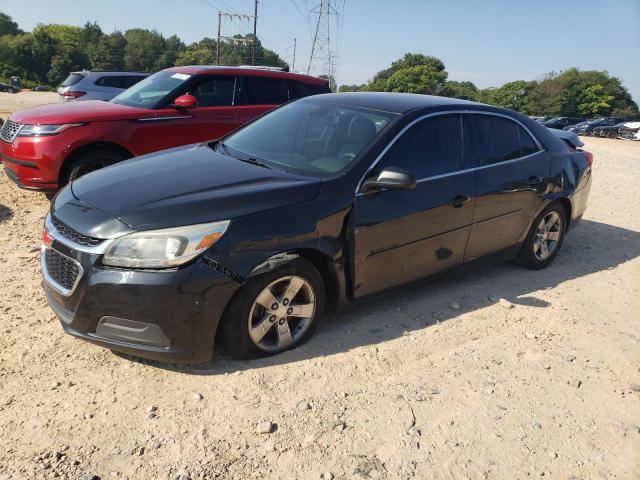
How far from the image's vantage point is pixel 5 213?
5.59 m

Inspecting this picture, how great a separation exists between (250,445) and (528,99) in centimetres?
6534

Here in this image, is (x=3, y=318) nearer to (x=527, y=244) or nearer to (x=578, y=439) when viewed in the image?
(x=578, y=439)

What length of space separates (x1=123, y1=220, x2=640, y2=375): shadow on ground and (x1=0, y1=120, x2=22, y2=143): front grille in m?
3.96

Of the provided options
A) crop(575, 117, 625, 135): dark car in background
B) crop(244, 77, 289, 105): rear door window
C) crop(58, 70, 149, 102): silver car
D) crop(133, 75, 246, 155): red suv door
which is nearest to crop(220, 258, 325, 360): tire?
crop(133, 75, 246, 155): red suv door

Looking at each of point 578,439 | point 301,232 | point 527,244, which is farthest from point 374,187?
point 527,244

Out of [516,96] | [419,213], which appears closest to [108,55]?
[516,96]

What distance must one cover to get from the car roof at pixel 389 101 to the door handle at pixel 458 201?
0.74 m

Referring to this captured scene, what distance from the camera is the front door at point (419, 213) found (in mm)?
3379

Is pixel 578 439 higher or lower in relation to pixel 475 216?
lower

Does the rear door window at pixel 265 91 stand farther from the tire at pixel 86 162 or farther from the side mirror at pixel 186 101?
the tire at pixel 86 162

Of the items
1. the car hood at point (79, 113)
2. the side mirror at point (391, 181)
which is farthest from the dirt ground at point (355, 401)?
the car hood at point (79, 113)

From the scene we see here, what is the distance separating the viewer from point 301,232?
301 cm

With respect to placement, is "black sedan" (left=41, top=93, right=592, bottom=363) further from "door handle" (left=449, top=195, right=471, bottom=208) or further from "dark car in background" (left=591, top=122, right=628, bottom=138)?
"dark car in background" (left=591, top=122, right=628, bottom=138)

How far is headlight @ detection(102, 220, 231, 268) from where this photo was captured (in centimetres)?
262
